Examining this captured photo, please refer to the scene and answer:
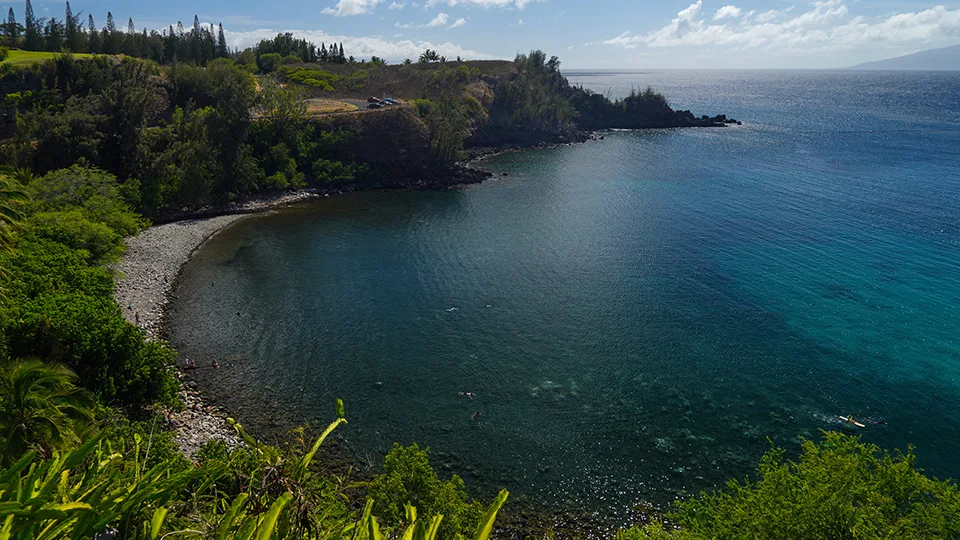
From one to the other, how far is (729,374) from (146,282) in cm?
5009

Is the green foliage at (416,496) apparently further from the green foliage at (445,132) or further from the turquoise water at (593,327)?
the green foliage at (445,132)

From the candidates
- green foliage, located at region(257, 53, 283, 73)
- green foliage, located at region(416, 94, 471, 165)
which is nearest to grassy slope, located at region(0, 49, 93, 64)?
green foliage, located at region(257, 53, 283, 73)

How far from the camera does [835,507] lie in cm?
1762

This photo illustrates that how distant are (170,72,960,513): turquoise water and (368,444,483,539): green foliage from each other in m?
6.14

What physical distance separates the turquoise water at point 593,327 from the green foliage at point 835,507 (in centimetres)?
738

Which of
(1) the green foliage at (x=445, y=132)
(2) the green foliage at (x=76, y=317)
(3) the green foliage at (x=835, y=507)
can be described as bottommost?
(3) the green foliage at (x=835, y=507)

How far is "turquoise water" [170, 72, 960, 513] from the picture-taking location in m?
31.4

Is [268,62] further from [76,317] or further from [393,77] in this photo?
[76,317]

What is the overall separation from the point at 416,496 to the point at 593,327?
996 inches

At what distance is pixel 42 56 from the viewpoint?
7962 cm

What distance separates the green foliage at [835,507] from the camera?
1745 cm

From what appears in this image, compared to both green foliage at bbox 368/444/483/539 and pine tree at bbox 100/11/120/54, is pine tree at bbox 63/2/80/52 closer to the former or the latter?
pine tree at bbox 100/11/120/54

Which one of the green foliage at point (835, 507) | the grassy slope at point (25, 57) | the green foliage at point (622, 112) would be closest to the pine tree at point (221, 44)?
the grassy slope at point (25, 57)

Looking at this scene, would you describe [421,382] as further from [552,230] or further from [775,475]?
[552,230]
